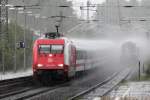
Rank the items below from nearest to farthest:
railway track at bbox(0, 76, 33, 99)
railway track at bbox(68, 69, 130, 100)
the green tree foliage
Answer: railway track at bbox(68, 69, 130, 100) → railway track at bbox(0, 76, 33, 99) → the green tree foliage

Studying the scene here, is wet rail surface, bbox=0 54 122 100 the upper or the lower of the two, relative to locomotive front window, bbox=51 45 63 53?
lower

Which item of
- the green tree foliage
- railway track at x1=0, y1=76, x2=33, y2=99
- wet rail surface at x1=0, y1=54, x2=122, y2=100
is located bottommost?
railway track at x1=0, y1=76, x2=33, y2=99

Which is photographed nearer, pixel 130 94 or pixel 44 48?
pixel 130 94

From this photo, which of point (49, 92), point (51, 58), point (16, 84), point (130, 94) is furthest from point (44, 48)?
point (130, 94)

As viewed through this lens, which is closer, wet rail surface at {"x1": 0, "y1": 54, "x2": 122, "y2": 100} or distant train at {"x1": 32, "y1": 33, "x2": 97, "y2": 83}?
wet rail surface at {"x1": 0, "y1": 54, "x2": 122, "y2": 100}

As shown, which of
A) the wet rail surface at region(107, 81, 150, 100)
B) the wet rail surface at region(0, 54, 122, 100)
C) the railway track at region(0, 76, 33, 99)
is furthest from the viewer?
the railway track at region(0, 76, 33, 99)

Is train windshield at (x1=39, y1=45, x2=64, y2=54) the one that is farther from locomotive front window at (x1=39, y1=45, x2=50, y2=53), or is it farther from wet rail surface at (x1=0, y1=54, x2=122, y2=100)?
wet rail surface at (x1=0, y1=54, x2=122, y2=100)

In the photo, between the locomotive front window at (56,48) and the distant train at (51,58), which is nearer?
the distant train at (51,58)

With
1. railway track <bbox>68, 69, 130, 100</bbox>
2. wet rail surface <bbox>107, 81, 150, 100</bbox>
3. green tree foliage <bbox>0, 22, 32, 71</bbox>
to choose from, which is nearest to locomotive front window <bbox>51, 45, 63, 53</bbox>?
railway track <bbox>68, 69, 130, 100</bbox>

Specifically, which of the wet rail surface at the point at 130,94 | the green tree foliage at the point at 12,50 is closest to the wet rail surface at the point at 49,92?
the wet rail surface at the point at 130,94

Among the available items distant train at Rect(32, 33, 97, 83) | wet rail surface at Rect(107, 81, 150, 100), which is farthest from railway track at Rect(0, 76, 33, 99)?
wet rail surface at Rect(107, 81, 150, 100)

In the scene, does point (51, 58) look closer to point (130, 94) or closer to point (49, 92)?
point (49, 92)

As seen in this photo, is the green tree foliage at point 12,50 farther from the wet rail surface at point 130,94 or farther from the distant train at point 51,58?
the wet rail surface at point 130,94

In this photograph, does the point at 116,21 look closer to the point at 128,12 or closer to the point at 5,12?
the point at 128,12
